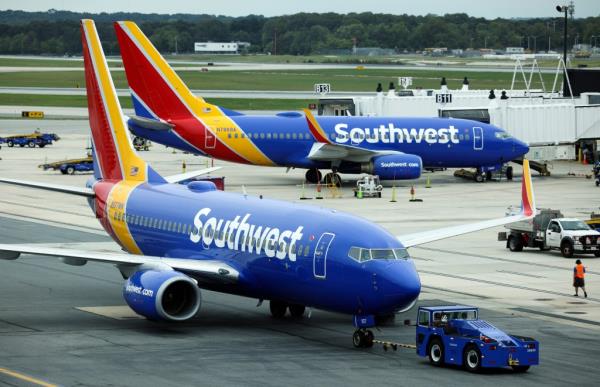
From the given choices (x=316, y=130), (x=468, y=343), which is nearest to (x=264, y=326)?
(x=468, y=343)

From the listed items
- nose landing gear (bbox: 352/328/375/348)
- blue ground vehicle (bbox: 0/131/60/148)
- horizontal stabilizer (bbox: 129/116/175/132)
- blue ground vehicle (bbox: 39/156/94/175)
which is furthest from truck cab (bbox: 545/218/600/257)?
blue ground vehicle (bbox: 0/131/60/148)

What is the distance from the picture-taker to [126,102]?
6949 inches

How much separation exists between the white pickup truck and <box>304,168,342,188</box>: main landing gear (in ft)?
86.1

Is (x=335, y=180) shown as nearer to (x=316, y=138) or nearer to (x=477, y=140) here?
(x=316, y=138)

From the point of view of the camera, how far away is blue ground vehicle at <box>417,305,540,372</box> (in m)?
33.0

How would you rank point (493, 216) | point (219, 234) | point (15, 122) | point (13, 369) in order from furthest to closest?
point (15, 122) < point (493, 216) < point (219, 234) < point (13, 369)

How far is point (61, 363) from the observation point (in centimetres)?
3388

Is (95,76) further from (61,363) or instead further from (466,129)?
(466,129)

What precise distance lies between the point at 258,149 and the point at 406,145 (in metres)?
10.6

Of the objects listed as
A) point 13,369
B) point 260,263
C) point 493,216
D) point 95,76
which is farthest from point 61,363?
point 493,216

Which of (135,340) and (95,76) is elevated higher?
(95,76)

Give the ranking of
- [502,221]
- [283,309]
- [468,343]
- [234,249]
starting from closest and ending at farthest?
1. [468,343]
2. [234,249]
3. [283,309]
4. [502,221]

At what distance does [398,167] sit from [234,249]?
45821mm

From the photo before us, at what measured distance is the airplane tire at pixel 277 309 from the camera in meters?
41.1
